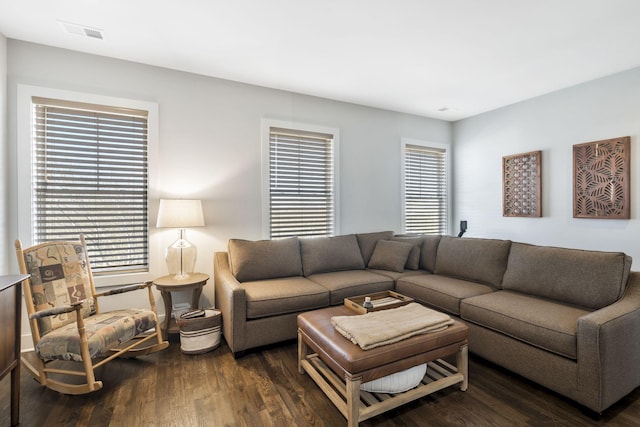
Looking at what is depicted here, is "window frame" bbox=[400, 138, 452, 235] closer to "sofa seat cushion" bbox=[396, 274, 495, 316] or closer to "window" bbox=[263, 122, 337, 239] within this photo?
"window" bbox=[263, 122, 337, 239]

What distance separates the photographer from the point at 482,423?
1.76m

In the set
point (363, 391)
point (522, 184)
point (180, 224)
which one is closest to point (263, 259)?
point (180, 224)

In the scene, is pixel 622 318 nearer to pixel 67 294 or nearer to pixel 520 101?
pixel 520 101

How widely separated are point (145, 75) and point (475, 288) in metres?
3.90

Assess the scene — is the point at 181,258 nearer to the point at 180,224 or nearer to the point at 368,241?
the point at 180,224

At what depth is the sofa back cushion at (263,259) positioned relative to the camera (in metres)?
3.06

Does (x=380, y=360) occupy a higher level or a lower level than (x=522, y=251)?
lower

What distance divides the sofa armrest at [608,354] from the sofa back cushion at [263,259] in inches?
94.7

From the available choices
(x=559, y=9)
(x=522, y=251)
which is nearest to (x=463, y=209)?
(x=522, y=251)

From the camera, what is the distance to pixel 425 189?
16.4 feet

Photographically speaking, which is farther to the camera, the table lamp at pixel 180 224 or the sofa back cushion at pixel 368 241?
the sofa back cushion at pixel 368 241

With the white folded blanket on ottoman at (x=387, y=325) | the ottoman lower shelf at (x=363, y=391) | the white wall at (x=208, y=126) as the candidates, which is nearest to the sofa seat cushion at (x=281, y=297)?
the ottoman lower shelf at (x=363, y=391)

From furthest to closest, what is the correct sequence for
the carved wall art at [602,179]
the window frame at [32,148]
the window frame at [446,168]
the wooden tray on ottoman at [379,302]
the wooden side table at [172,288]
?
the window frame at [446,168] < the carved wall art at [602,179] < the wooden side table at [172,288] < the window frame at [32,148] < the wooden tray on ottoman at [379,302]

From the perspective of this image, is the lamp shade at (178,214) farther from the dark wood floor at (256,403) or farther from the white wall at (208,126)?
the dark wood floor at (256,403)
